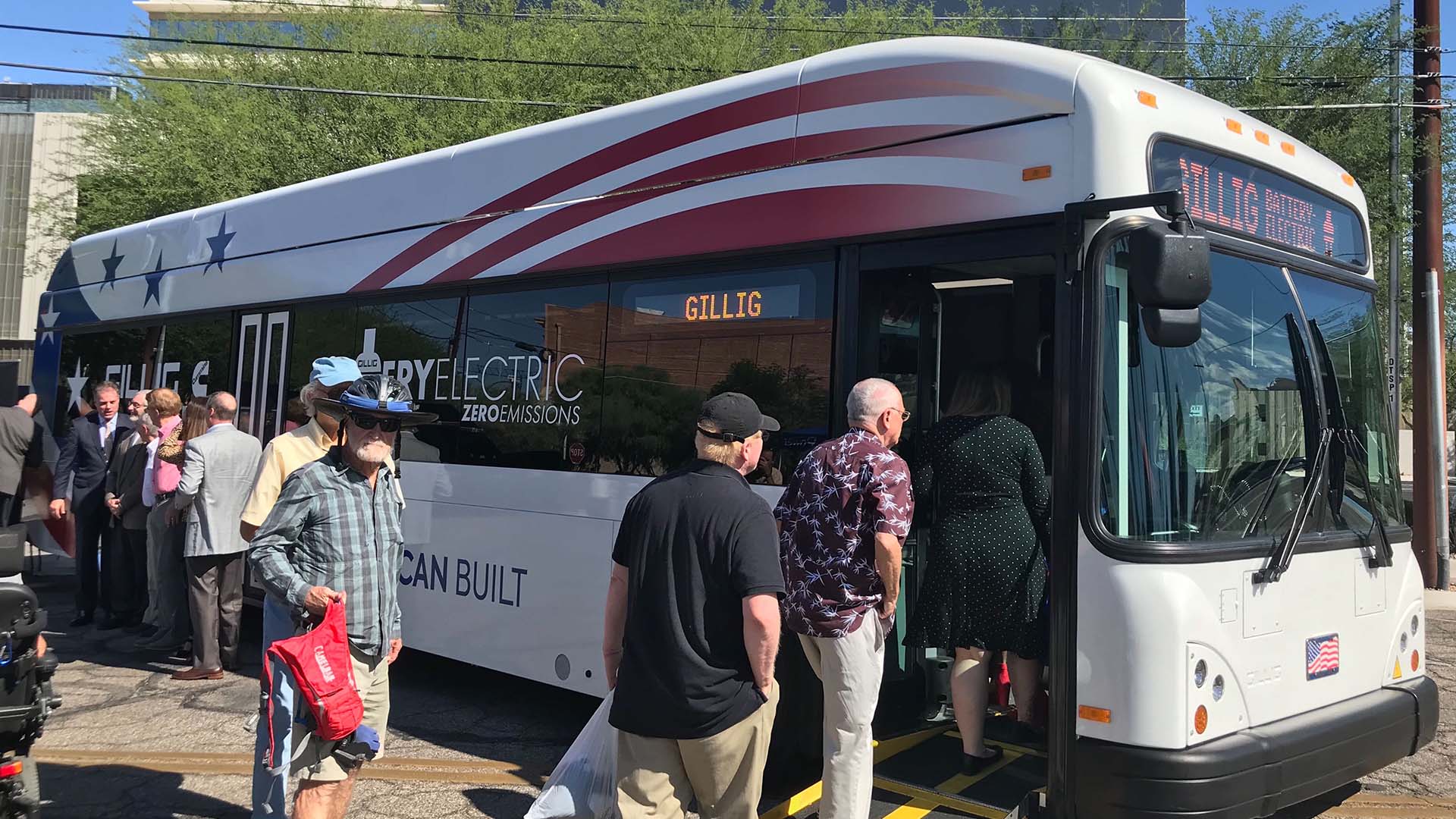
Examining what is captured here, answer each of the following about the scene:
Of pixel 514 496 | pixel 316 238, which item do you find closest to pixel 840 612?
pixel 514 496

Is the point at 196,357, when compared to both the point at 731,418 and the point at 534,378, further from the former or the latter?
the point at 731,418

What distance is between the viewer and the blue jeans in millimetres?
3867

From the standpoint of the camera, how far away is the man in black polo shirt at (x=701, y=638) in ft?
10.8

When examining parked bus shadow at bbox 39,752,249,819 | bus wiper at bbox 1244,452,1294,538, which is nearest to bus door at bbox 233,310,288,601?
parked bus shadow at bbox 39,752,249,819

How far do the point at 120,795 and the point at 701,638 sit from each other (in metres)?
3.39

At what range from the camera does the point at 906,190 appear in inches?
178

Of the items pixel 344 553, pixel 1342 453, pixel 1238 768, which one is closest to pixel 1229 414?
pixel 1342 453

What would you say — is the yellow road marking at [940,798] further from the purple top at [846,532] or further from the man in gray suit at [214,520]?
the man in gray suit at [214,520]

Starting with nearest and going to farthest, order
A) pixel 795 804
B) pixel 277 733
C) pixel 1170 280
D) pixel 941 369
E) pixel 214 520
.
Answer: pixel 1170 280 → pixel 277 733 → pixel 795 804 → pixel 941 369 → pixel 214 520

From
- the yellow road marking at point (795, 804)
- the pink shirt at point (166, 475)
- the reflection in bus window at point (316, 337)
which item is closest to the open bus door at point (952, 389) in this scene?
the yellow road marking at point (795, 804)

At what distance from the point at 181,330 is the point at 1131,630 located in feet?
25.1

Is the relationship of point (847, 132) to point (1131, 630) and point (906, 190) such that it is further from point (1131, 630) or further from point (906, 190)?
point (1131, 630)

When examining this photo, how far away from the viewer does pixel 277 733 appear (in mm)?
3891

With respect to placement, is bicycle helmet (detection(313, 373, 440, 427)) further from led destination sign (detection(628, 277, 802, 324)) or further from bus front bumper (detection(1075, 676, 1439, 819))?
bus front bumper (detection(1075, 676, 1439, 819))
